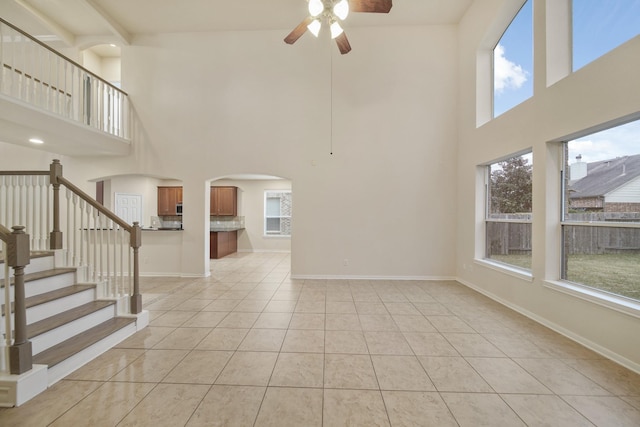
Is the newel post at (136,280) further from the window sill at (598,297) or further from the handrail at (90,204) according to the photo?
the window sill at (598,297)

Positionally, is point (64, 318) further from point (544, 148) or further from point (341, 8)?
point (544, 148)

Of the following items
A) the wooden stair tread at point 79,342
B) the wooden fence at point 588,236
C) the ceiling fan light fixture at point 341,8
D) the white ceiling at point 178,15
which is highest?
the white ceiling at point 178,15

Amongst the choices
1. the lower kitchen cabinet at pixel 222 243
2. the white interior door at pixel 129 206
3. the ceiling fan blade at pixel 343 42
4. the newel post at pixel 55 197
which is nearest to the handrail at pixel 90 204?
the newel post at pixel 55 197

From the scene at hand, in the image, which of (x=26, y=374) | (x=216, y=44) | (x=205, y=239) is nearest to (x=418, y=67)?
(x=216, y=44)

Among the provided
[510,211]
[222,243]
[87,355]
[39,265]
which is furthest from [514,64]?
[222,243]

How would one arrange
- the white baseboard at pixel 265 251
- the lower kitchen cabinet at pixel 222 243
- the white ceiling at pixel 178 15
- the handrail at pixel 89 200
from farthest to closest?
the white baseboard at pixel 265 251
the lower kitchen cabinet at pixel 222 243
the white ceiling at pixel 178 15
the handrail at pixel 89 200

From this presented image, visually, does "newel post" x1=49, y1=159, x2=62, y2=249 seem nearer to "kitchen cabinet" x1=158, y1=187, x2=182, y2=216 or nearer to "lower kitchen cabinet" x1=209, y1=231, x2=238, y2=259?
"lower kitchen cabinet" x1=209, y1=231, x2=238, y2=259

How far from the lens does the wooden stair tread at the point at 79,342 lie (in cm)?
208

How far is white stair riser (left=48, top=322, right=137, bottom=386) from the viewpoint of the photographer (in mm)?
2057

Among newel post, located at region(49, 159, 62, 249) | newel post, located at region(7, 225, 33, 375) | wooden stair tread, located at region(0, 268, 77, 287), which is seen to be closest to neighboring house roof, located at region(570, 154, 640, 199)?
newel post, located at region(7, 225, 33, 375)

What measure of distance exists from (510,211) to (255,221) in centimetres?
761

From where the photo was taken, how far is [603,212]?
2641 mm

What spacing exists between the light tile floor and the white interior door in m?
5.91

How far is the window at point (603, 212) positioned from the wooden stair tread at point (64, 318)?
5026 millimetres
